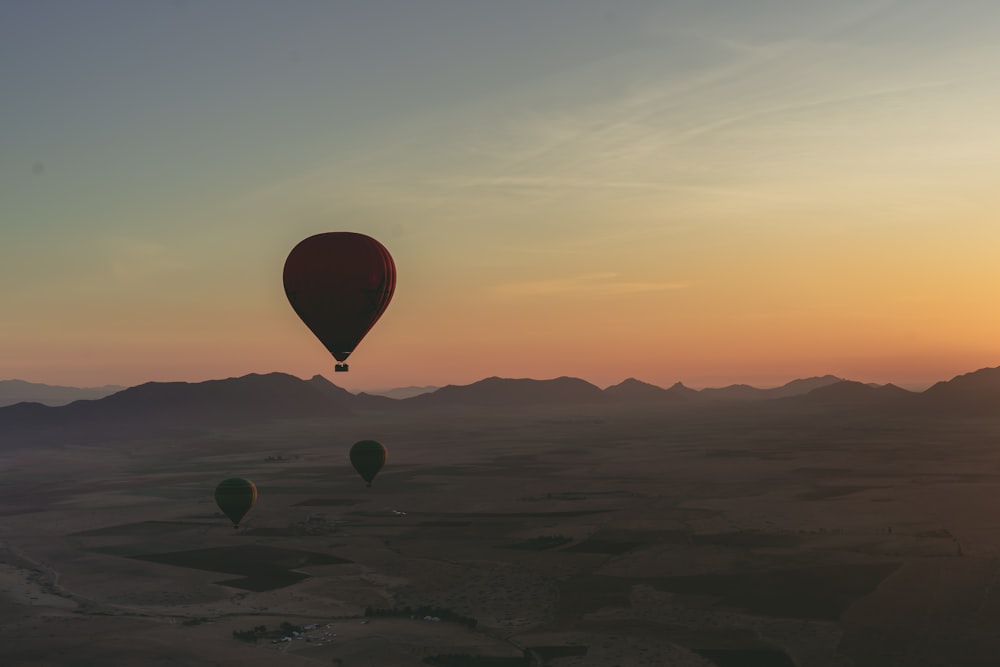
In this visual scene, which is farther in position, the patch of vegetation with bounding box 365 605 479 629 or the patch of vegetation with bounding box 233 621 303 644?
the patch of vegetation with bounding box 365 605 479 629

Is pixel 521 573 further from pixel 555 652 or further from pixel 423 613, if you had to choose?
pixel 555 652

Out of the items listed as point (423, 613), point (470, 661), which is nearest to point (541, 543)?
point (423, 613)

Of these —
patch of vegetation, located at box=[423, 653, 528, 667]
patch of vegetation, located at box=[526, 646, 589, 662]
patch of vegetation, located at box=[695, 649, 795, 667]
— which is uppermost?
patch of vegetation, located at box=[423, 653, 528, 667]

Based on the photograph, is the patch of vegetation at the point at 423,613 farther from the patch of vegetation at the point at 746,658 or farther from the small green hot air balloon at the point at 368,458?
the small green hot air balloon at the point at 368,458

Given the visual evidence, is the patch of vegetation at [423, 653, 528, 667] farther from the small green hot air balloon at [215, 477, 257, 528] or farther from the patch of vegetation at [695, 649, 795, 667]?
the small green hot air balloon at [215, 477, 257, 528]

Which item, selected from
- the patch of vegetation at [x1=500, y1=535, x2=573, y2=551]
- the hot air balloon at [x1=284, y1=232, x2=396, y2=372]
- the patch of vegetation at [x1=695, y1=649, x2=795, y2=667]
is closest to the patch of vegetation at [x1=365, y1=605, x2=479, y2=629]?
the patch of vegetation at [x1=695, y1=649, x2=795, y2=667]

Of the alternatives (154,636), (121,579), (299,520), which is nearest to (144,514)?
(299,520)
